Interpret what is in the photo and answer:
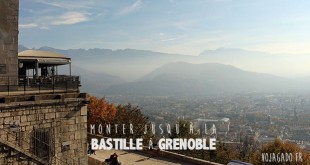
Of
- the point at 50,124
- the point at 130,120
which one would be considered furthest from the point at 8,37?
the point at 130,120

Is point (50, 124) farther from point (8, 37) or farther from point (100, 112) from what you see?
point (100, 112)

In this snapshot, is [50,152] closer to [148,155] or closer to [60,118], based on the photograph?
[60,118]

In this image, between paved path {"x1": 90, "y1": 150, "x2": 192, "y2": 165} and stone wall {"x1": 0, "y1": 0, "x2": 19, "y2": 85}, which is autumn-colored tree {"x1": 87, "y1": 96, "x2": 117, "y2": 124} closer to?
paved path {"x1": 90, "y1": 150, "x2": 192, "y2": 165}

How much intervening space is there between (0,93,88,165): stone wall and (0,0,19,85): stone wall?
162 inches

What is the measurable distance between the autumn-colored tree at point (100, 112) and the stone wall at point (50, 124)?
1374 inches

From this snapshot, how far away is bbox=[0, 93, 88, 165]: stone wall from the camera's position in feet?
48.3

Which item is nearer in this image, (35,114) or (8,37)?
(35,114)

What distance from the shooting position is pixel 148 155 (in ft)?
90.9

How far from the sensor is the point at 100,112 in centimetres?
5716

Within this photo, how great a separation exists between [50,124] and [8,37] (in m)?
6.30

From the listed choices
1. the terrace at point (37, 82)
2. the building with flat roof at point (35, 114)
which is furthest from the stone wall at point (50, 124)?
the terrace at point (37, 82)

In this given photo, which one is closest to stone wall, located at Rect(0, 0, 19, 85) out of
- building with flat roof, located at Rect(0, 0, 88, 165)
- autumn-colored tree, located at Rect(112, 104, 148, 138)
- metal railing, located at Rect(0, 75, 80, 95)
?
building with flat roof, located at Rect(0, 0, 88, 165)

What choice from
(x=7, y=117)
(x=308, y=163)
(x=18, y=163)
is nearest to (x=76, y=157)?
(x=18, y=163)

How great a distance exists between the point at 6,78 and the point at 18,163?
20.4 feet
